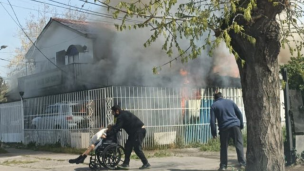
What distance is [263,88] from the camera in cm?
608

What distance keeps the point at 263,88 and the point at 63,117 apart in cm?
938

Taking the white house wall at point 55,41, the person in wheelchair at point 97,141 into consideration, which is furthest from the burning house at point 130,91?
the person in wheelchair at point 97,141

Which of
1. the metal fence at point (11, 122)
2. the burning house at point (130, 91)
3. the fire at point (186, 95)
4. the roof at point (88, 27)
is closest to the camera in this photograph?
the burning house at point (130, 91)

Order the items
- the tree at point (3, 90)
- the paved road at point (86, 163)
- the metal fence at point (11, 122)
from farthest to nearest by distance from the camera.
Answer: the tree at point (3, 90), the metal fence at point (11, 122), the paved road at point (86, 163)

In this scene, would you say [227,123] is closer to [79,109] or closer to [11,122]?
[79,109]

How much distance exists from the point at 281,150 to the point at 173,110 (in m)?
7.44

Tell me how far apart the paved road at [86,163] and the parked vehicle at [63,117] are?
1.26 metres

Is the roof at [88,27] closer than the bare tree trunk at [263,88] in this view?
No

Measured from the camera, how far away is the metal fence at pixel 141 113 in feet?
41.4

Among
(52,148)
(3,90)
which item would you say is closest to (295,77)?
(52,148)

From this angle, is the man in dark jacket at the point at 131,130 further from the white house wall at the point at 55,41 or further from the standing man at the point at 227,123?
the white house wall at the point at 55,41

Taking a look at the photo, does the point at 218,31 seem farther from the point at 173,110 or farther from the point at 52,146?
the point at 52,146

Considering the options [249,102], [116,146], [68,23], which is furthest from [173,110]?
[68,23]

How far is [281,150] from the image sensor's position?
6227mm
